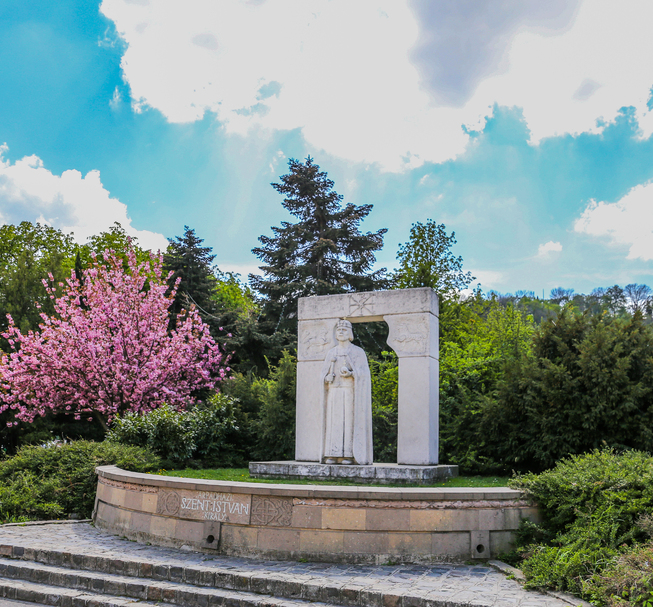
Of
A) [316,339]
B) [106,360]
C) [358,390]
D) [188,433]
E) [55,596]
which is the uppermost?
[316,339]

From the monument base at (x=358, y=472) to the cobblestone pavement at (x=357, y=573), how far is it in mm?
2564

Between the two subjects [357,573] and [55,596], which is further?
[357,573]

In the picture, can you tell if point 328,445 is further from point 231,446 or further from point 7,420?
point 7,420

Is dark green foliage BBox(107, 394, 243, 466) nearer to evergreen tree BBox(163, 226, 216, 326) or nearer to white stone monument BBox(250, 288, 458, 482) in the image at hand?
white stone monument BBox(250, 288, 458, 482)

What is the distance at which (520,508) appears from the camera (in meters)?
7.26

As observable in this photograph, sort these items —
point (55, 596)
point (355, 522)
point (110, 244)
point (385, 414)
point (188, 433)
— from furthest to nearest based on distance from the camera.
Answer: point (110, 244), point (385, 414), point (188, 433), point (355, 522), point (55, 596)

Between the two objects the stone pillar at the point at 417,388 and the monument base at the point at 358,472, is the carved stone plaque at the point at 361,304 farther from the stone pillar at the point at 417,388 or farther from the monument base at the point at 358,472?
the monument base at the point at 358,472

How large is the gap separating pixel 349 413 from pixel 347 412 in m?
0.04

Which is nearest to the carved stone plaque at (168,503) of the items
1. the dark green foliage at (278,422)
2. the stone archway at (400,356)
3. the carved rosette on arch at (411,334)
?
the stone archway at (400,356)

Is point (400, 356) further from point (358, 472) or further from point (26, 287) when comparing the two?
point (26, 287)

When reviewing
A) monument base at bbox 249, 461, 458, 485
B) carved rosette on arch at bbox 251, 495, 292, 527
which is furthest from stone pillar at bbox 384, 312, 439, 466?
carved rosette on arch at bbox 251, 495, 292, 527

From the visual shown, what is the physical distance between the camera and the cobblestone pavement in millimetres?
5465

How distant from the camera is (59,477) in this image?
10.7m

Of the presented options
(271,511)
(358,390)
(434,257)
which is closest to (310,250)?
Result: (434,257)
